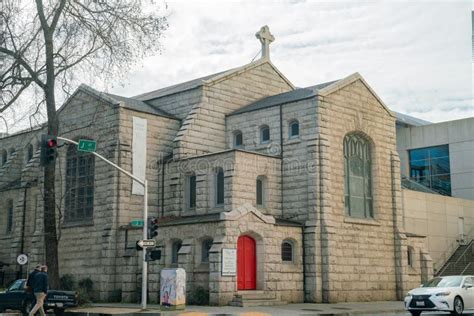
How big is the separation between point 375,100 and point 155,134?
12357 mm

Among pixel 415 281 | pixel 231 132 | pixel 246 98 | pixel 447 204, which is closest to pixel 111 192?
pixel 231 132

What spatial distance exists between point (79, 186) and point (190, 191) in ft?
21.9

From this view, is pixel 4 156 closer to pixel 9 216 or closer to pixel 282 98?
pixel 9 216

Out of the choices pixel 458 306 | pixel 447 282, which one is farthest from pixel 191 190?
pixel 458 306

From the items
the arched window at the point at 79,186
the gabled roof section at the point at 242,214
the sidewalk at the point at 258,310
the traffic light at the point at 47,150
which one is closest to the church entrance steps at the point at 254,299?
the sidewalk at the point at 258,310

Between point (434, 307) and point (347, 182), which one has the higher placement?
point (347, 182)

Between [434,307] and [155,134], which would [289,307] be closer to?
[434,307]

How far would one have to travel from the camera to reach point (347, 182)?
115ft

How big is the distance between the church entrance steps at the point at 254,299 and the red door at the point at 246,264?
81 centimetres

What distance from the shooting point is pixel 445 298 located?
23.6 meters

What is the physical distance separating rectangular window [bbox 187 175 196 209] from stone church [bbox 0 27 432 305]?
62 millimetres

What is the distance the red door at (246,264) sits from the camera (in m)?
29.6

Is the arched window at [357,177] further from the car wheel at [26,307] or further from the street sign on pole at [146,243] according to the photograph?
the car wheel at [26,307]

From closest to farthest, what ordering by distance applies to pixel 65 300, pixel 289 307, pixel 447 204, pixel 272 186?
1. pixel 65 300
2. pixel 289 307
3. pixel 272 186
4. pixel 447 204
